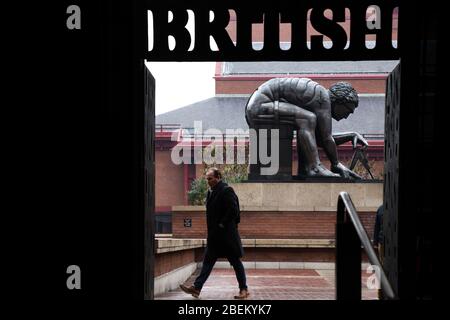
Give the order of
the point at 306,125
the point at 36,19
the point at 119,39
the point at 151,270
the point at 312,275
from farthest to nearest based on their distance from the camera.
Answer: the point at 306,125 → the point at 312,275 → the point at 151,270 → the point at 119,39 → the point at 36,19

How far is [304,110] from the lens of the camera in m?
18.9

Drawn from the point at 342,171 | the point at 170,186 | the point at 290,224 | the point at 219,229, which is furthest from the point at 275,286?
the point at 170,186

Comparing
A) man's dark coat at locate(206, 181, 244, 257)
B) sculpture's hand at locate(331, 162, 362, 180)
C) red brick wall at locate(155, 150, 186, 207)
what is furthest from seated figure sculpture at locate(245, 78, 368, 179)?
red brick wall at locate(155, 150, 186, 207)

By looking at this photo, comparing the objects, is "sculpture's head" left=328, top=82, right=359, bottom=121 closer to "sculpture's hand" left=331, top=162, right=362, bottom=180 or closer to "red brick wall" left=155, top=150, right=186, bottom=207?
"sculpture's hand" left=331, top=162, right=362, bottom=180

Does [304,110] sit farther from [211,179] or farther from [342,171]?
[211,179]

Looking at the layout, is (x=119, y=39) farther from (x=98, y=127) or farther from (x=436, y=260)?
(x=436, y=260)

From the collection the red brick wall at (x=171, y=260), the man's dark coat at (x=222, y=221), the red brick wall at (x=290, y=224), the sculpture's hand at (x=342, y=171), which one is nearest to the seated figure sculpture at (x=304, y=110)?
the sculpture's hand at (x=342, y=171)

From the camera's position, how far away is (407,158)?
427 cm

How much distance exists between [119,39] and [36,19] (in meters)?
0.49

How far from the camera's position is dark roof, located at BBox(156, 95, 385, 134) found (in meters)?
47.2

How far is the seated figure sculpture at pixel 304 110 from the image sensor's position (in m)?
18.8

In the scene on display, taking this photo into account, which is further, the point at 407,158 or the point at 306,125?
the point at 306,125
